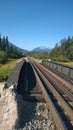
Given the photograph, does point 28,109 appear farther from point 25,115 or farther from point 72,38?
point 72,38

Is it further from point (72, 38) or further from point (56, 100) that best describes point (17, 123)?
point (72, 38)

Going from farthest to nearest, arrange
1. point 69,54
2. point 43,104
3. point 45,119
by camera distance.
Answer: point 69,54
point 43,104
point 45,119

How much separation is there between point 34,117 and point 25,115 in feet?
1.27

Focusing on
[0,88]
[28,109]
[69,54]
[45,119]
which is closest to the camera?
[45,119]

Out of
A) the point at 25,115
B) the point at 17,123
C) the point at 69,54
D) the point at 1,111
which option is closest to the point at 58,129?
the point at 17,123

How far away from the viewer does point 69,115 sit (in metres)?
8.44

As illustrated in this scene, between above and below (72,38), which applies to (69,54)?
below

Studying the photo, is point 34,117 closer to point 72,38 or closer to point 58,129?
point 58,129

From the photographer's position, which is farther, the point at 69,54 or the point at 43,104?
the point at 69,54

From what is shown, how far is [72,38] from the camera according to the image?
→ 162m

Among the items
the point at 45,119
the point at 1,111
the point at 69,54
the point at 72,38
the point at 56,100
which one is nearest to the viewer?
Result: the point at 45,119

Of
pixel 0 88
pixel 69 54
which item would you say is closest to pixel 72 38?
pixel 69 54

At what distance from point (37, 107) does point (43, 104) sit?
54cm

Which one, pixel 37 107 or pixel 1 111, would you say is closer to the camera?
pixel 1 111
